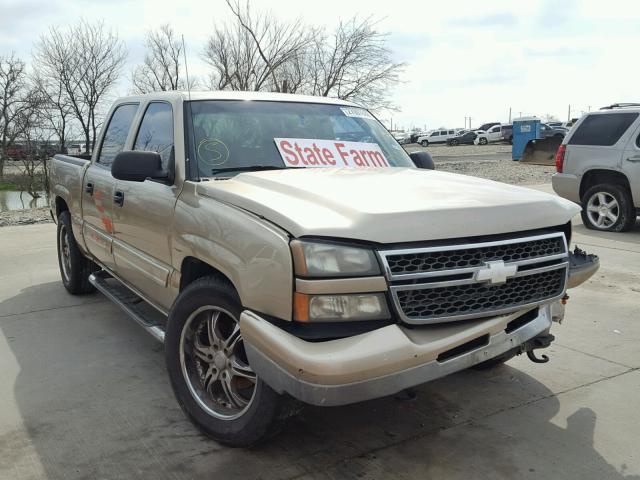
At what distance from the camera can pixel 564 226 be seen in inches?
124

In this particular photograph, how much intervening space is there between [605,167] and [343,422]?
7.52m

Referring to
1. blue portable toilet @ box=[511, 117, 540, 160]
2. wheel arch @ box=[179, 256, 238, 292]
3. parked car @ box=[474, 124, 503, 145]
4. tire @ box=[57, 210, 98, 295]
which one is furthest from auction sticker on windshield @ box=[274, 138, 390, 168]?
parked car @ box=[474, 124, 503, 145]

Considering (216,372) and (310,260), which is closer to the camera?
(310,260)

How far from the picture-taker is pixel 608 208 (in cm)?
925

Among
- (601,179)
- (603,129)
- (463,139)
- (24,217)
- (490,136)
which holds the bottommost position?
(24,217)

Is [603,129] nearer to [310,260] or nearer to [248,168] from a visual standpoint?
[248,168]

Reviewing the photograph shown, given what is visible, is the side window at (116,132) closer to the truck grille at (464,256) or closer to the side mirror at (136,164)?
the side mirror at (136,164)

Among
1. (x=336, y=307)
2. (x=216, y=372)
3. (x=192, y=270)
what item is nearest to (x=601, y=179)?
(x=192, y=270)

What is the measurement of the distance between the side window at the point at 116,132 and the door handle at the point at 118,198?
0.50m

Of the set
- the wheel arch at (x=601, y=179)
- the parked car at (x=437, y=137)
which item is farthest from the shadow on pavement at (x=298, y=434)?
the parked car at (x=437, y=137)

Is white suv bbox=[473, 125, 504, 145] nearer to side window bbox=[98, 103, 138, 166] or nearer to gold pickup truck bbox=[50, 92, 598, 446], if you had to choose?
side window bbox=[98, 103, 138, 166]

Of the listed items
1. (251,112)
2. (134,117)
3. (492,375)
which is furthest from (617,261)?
(134,117)

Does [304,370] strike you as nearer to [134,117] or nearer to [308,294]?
[308,294]

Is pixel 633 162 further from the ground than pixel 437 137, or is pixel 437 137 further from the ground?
pixel 437 137
